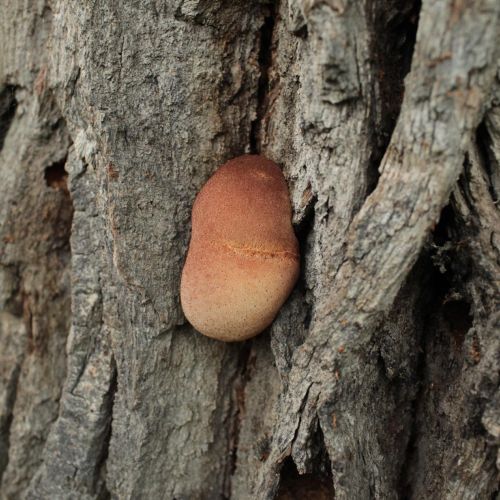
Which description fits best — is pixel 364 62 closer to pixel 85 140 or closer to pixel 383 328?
pixel 383 328

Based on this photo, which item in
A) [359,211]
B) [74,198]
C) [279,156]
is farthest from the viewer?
[74,198]

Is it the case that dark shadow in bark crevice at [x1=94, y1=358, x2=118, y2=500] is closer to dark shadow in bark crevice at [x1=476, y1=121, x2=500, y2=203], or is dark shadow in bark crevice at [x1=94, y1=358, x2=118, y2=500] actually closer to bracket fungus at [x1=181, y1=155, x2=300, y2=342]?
bracket fungus at [x1=181, y1=155, x2=300, y2=342]

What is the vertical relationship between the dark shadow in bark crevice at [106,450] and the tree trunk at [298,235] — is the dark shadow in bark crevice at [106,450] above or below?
below

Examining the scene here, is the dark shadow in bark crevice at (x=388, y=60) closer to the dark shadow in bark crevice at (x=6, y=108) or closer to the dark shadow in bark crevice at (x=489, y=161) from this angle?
the dark shadow in bark crevice at (x=489, y=161)

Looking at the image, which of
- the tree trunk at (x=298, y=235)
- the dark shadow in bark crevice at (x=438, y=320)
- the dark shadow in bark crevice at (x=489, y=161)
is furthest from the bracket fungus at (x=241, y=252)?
the dark shadow in bark crevice at (x=489, y=161)

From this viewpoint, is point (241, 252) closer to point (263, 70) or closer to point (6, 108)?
point (263, 70)

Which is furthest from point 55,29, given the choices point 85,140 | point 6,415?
point 6,415
